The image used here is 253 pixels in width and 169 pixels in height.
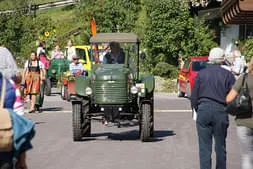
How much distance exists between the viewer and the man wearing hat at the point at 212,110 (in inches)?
378

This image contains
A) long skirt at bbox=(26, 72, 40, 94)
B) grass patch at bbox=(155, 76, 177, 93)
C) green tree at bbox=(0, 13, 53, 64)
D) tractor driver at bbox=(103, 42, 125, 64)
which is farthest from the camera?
green tree at bbox=(0, 13, 53, 64)

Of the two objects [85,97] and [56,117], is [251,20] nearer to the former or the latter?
[56,117]

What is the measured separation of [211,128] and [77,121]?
5.22 metres

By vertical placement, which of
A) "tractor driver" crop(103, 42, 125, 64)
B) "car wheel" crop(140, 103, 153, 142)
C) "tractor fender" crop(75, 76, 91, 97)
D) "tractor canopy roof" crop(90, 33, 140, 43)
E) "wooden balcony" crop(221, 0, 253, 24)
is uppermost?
"wooden balcony" crop(221, 0, 253, 24)

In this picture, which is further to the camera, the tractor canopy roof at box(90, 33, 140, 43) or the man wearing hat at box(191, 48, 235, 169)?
the tractor canopy roof at box(90, 33, 140, 43)

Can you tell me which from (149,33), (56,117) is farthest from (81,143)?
(149,33)

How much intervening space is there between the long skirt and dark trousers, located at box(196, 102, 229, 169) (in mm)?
11221

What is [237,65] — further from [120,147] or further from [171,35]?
[120,147]

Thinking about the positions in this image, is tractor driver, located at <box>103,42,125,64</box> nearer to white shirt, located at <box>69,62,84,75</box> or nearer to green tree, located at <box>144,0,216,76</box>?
white shirt, located at <box>69,62,84,75</box>

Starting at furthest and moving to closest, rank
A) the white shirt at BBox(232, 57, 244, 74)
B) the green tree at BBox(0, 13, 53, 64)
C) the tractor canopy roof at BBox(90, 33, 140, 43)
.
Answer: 1. the green tree at BBox(0, 13, 53, 64)
2. the white shirt at BBox(232, 57, 244, 74)
3. the tractor canopy roof at BBox(90, 33, 140, 43)

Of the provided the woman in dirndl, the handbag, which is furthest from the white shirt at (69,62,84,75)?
the handbag

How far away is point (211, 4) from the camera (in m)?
36.5

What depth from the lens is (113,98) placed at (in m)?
14.5

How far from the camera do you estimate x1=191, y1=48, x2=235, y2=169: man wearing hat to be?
31.5 ft
